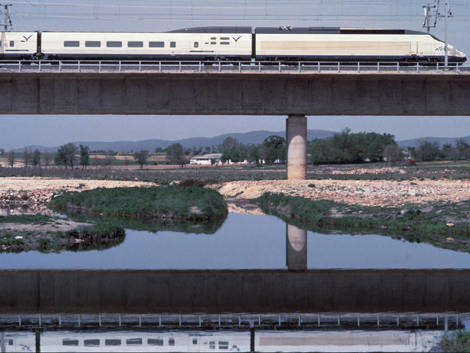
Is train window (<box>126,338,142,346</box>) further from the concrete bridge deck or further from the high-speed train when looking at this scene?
the high-speed train

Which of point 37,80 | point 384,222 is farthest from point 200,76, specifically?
point 384,222

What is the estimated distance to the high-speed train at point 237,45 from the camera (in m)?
46.7

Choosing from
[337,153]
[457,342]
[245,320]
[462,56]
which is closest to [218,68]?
[462,56]

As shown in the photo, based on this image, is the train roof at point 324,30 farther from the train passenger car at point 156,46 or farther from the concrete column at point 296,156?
the concrete column at point 296,156

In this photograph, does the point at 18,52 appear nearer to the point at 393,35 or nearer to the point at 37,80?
the point at 37,80

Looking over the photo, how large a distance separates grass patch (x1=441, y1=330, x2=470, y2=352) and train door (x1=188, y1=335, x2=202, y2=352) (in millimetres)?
4341

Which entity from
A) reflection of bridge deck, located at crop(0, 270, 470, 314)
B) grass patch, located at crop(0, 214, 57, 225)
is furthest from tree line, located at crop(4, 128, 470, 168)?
reflection of bridge deck, located at crop(0, 270, 470, 314)

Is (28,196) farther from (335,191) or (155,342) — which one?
(155,342)

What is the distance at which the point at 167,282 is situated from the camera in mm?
16703

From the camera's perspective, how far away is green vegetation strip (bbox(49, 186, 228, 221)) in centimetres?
3369

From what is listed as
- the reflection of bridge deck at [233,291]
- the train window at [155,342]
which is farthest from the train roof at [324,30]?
the train window at [155,342]

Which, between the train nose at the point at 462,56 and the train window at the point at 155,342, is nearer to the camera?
the train window at the point at 155,342

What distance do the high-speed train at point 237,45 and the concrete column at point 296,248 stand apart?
70.7 ft

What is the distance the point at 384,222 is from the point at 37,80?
1207 inches
